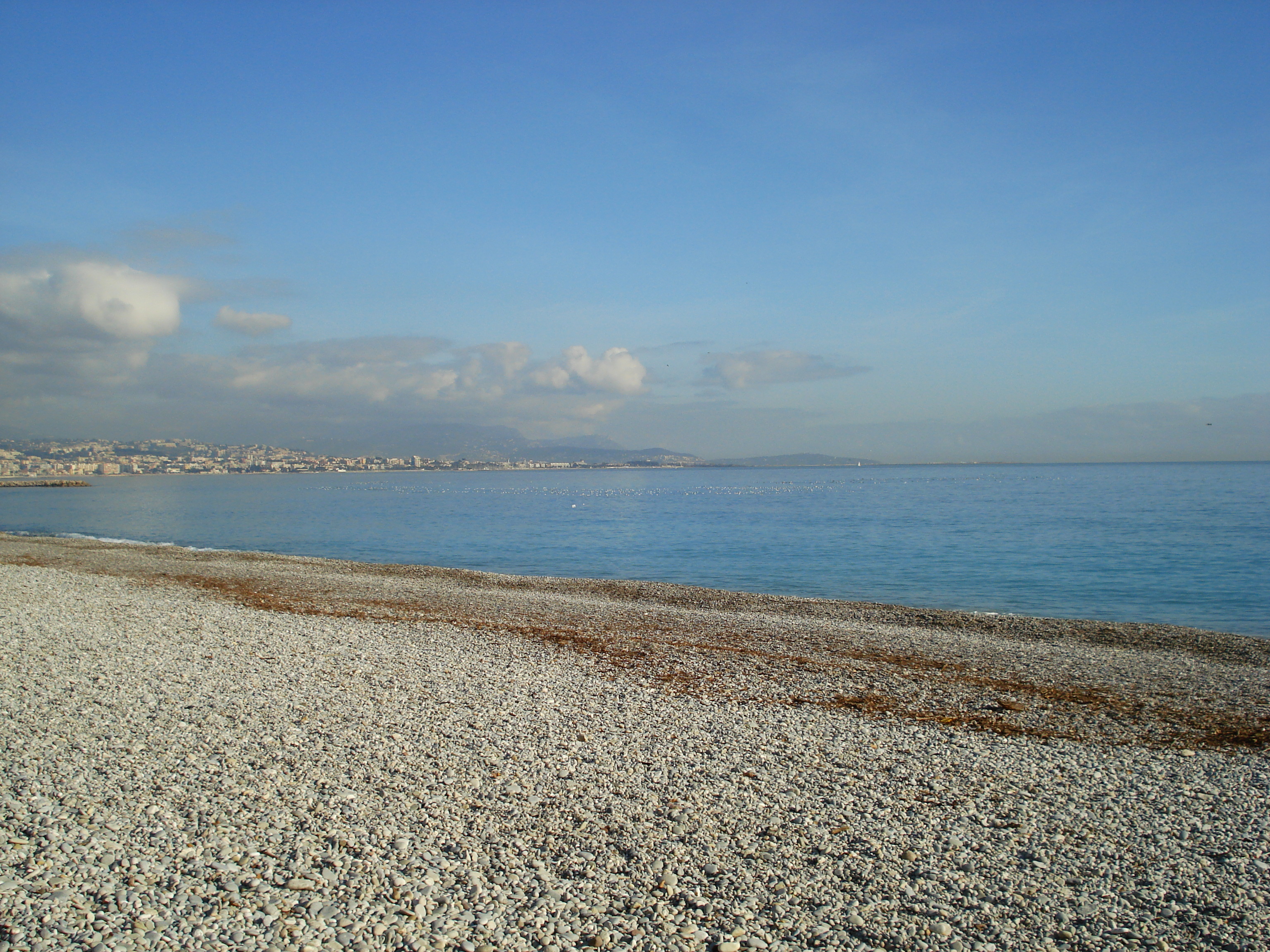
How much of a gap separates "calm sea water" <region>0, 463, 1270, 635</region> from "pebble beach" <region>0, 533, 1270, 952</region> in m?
12.2

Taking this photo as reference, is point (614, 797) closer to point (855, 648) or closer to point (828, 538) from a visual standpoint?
point (855, 648)

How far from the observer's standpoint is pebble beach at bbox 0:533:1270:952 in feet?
15.5

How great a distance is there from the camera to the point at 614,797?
21.8ft

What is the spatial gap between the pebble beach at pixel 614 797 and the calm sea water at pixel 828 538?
12.2 metres

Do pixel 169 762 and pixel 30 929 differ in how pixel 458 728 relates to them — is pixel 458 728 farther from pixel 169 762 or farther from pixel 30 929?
pixel 30 929

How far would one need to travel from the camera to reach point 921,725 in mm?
8914

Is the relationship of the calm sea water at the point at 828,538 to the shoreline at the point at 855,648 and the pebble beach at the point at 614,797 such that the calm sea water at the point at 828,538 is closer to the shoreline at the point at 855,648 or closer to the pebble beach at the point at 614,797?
the shoreline at the point at 855,648

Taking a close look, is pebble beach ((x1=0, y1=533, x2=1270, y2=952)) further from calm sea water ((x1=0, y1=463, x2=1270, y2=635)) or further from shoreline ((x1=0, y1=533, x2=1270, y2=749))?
calm sea water ((x1=0, y1=463, x2=1270, y2=635))

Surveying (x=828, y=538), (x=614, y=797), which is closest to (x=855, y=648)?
(x=614, y=797)

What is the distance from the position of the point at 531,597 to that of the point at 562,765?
560 inches

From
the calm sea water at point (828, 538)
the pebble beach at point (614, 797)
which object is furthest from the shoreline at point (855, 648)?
the calm sea water at point (828, 538)

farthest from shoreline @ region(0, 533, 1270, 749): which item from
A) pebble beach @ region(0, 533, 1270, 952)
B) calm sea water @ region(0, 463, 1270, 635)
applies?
calm sea water @ region(0, 463, 1270, 635)

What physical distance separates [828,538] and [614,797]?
37366 millimetres

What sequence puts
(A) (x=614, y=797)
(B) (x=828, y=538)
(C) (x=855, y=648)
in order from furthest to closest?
(B) (x=828, y=538) < (C) (x=855, y=648) < (A) (x=614, y=797)
